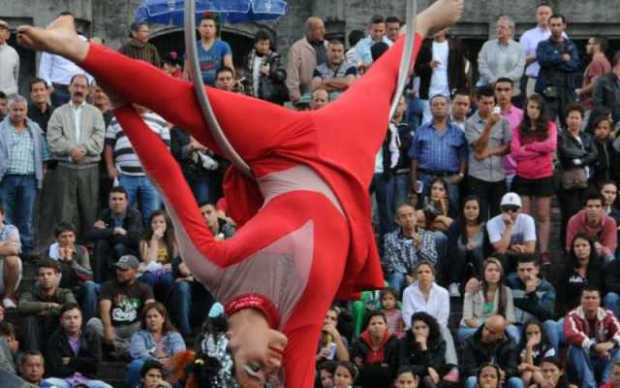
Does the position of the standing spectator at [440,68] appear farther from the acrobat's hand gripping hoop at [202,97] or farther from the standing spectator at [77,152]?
the acrobat's hand gripping hoop at [202,97]

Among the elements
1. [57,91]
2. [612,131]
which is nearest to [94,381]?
[57,91]

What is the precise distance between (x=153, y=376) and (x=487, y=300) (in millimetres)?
2944

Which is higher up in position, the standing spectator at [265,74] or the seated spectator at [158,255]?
the standing spectator at [265,74]

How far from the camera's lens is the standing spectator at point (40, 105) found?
62.5ft

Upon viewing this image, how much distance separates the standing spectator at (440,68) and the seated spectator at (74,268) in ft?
13.2

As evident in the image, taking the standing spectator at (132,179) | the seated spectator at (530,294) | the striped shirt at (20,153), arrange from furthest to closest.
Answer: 1. the standing spectator at (132,179)
2. the striped shirt at (20,153)
3. the seated spectator at (530,294)

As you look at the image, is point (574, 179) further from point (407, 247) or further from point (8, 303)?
point (8, 303)

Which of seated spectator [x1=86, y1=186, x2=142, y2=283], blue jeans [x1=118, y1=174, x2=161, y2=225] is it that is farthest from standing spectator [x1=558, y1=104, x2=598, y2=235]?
seated spectator [x1=86, y1=186, x2=142, y2=283]

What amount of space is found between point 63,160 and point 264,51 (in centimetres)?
234

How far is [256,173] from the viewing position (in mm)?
9859

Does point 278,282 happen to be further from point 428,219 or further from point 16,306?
point 428,219

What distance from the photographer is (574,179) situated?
63.7 ft

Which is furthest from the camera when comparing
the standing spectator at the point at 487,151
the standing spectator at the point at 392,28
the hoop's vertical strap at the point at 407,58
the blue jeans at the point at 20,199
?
the standing spectator at the point at 392,28

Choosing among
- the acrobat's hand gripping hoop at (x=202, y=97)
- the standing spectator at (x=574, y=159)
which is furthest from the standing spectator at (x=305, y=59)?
the acrobat's hand gripping hoop at (x=202, y=97)
